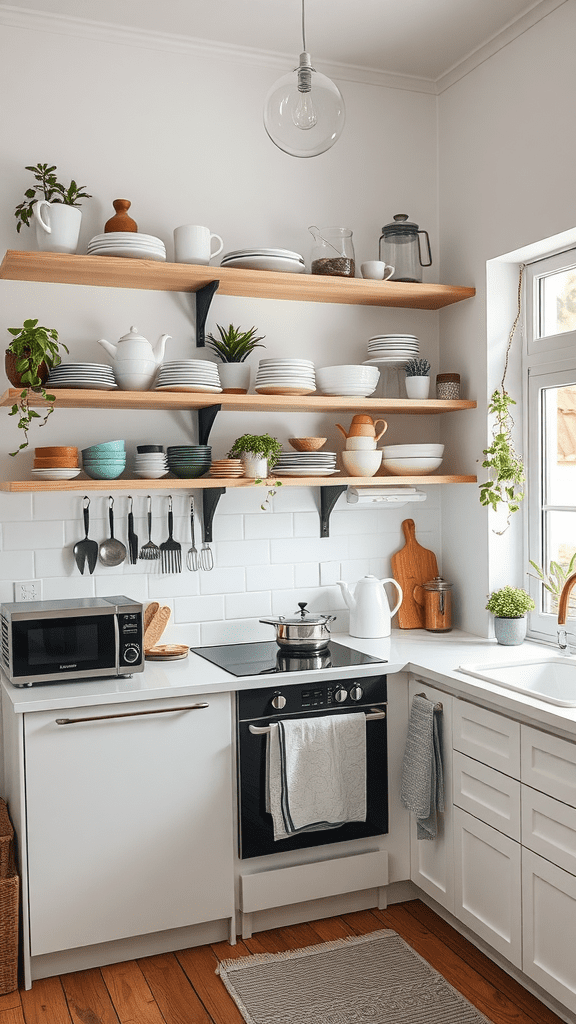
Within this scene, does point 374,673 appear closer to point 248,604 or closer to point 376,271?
point 248,604

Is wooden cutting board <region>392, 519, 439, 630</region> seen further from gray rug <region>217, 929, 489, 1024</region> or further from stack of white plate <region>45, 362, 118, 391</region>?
stack of white plate <region>45, 362, 118, 391</region>

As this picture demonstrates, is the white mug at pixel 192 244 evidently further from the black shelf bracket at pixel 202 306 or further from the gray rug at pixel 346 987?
the gray rug at pixel 346 987

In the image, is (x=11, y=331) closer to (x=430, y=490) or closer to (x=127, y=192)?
(x=127, y=192)

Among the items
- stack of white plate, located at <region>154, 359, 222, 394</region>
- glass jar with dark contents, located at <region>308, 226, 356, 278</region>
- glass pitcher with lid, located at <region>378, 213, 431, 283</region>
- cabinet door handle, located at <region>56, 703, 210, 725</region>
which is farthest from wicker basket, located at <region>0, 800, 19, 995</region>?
glass pitcher with lid, located at <region>378, 213, 431, 283</region>

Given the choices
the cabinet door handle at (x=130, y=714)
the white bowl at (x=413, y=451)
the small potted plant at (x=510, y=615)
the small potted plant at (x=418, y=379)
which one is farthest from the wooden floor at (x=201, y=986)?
the small potted plant at (x=418, y=379)

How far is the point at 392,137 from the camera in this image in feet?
11.5

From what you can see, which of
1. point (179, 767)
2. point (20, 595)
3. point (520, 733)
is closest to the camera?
point (520, 733)

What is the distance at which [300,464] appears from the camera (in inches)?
123

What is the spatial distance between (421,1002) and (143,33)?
324cm

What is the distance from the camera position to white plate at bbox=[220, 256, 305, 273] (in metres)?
3.03

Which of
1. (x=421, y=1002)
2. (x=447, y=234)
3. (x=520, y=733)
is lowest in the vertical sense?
(x=421, y=1002)

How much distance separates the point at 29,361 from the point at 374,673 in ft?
4.86

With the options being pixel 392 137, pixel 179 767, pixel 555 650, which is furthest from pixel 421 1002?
pixel 392 137

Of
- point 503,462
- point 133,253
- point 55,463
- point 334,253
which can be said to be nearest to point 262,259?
point 334,253
